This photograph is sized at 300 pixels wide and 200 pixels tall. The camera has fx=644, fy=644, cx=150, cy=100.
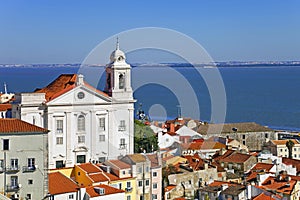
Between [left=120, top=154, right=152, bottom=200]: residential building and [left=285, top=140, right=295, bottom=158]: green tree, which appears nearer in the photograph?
[left=120, top=154, right=152, bottom=200]: residential building

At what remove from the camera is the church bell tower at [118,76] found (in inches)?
821

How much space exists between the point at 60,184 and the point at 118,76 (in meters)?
7.29

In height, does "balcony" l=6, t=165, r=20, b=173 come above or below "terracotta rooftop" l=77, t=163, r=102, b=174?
above

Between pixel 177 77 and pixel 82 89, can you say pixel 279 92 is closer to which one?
pixel 177 77

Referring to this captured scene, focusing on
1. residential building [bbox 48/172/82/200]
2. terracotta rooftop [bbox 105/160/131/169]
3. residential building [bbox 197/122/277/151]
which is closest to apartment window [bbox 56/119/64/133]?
terracotta rooftop [bbox 105/160/131/169]

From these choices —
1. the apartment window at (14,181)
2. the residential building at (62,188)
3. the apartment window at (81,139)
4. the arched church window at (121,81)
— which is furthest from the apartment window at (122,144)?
the apartment window at (14,181)

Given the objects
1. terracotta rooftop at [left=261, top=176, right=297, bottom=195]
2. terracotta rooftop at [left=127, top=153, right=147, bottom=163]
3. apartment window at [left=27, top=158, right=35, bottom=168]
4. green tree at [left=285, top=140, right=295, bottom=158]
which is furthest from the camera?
green tree at [left=285, top=140, right=295, bottom=158]

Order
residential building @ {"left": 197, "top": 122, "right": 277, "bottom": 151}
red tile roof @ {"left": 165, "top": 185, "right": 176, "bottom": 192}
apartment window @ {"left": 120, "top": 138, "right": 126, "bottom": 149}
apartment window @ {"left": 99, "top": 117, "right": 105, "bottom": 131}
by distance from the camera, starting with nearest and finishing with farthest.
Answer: red tile roof @ {"left": 165, "top": 185, "right": 176, "bottom": 192}, apartment window @ {"left": 99, "top": 117, "right": 105, "bottom": 131}, apartment window @ {"left": 120, "top": 138, "right": 126, "bottom": 149}, residential building @ {"left": 197, "top": 122, "right": 277, "bottom": 151}

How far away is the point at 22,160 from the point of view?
12.9 m

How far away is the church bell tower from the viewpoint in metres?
20.8

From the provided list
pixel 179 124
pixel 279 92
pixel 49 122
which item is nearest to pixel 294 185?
pixel 49 122

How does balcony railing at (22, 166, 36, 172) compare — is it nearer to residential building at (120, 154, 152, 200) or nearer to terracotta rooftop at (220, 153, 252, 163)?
residential building at (120, 154, 152, 200)

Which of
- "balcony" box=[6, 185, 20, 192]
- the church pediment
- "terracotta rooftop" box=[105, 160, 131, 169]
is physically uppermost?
the church pediment

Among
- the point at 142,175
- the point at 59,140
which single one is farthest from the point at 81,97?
the point at 142,175
